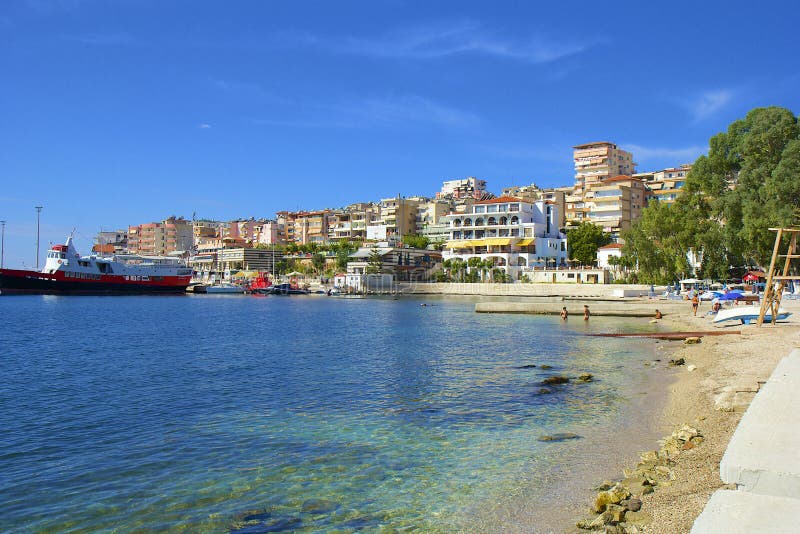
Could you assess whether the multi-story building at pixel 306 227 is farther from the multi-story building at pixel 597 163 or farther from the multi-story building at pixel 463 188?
the multi-story building at pixel 597 163

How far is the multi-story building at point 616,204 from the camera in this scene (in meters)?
110

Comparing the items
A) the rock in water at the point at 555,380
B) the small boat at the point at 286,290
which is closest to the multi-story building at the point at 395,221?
the small boat at the point at 286,290

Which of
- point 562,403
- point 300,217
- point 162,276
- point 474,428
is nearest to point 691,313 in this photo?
point 562,403

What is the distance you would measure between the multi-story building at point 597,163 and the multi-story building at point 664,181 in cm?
645

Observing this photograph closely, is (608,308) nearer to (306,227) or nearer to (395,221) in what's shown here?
(395,221)

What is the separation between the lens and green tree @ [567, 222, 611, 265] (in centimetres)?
10331

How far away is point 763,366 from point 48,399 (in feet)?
71.4

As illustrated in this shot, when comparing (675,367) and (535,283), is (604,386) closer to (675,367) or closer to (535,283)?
(675,367)

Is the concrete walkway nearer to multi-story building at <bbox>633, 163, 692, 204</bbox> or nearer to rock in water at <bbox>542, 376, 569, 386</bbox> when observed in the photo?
rock in water at <bbox>542, 376, 569, 386</bbox>

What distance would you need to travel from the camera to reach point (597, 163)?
138m

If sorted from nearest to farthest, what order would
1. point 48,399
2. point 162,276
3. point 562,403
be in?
1. point 562,403
2. point 48,399
3. point 162,276

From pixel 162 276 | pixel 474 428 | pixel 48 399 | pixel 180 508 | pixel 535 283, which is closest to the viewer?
pixel 180 508

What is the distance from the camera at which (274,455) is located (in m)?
12.2

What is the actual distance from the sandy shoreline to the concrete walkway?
828 mm
